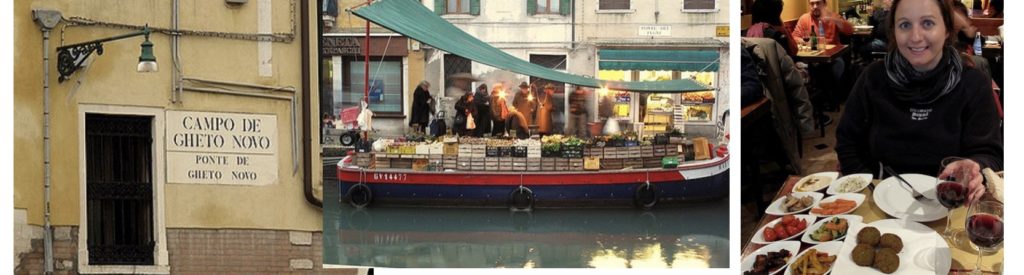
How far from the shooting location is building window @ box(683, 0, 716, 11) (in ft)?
28.1

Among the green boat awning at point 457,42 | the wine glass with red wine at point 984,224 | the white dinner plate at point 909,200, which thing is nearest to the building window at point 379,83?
the green boat awning at point 457,42

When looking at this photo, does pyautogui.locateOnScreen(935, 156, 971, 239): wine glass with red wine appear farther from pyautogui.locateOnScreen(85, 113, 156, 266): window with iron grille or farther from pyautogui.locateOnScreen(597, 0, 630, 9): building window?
pyautogui.locateOnScreen(85, 113, 156, 266): window with iron grille

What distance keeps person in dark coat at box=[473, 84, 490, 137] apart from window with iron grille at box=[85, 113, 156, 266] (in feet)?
5.26

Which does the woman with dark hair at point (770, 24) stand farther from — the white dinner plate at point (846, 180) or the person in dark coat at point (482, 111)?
the person in dark coat at point (482, 111)

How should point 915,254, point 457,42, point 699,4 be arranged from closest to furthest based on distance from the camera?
point 915,254 < point 699,4 < point 457,42

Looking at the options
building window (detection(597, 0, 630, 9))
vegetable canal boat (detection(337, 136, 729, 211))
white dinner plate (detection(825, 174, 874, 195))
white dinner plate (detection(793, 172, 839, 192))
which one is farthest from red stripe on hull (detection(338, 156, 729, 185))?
building window (detection(597, 0, 630, 9))

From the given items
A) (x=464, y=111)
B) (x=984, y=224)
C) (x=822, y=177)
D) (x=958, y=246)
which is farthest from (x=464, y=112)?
(x=984, y=224)

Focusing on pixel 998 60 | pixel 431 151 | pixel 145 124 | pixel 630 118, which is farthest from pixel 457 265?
pixel 998 60

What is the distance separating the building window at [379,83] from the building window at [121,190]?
944 millimetres

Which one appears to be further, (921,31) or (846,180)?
(846,180)

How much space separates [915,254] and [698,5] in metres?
1.53

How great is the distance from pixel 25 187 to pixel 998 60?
469cm

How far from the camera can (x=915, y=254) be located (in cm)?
814

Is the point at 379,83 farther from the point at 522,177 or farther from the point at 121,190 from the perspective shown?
the point at 121,190
